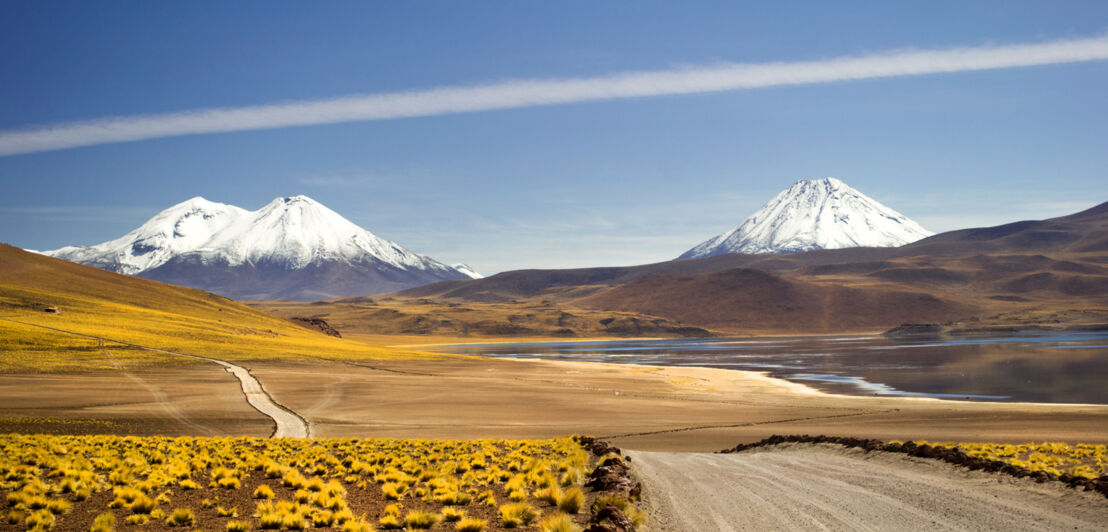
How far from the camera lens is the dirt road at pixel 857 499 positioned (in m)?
11.3

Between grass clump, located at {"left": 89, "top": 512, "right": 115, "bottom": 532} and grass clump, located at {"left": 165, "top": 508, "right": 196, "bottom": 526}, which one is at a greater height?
grass clump, located at {"left": 89, "top": 512, "right": 115, "bottom": 532}

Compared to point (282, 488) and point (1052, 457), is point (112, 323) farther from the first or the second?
point (1052, 457)

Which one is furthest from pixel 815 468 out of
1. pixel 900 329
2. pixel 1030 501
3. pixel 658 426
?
pixel 900 329

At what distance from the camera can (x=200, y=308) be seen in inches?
3994

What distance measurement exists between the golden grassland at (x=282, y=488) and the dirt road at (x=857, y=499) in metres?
1.91

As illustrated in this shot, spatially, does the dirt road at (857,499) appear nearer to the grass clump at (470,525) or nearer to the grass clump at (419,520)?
the grass clump at (470,525)

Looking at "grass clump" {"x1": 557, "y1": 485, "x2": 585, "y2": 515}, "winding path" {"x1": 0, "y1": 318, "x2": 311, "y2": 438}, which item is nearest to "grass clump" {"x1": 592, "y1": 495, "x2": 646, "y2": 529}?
"grass clump" {"x1": 557, "y1": 485, "x2": 585, "y2": 515}

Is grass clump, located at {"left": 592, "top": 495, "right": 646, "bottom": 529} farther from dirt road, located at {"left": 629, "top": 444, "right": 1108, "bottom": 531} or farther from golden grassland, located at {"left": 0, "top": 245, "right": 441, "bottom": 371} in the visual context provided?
golden grassland, located at {"left": 0, "top": 245, "right": 441, "bottom": 371}

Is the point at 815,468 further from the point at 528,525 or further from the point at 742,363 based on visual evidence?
the point at 742,363

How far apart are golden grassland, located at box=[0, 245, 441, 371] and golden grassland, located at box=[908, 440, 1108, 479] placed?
157 ft

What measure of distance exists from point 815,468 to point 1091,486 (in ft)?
19.3

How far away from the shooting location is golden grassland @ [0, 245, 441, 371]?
47000 millimetres

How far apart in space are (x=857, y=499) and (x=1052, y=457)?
342 inches

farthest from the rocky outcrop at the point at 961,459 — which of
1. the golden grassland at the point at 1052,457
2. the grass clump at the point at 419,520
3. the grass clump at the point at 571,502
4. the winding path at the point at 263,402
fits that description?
the winding path at the point at 263,402
